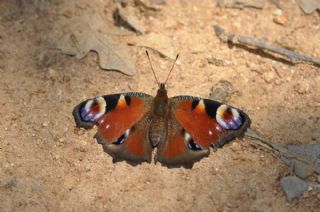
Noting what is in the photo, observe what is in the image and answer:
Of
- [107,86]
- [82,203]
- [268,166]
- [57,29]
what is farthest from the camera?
[57,29]

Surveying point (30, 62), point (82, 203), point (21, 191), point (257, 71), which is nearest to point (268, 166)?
point (257, 71)

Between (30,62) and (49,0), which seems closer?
(30,62)

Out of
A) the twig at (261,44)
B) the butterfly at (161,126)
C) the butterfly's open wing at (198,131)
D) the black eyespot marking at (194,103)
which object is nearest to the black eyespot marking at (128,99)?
the butterfly at (161,126)

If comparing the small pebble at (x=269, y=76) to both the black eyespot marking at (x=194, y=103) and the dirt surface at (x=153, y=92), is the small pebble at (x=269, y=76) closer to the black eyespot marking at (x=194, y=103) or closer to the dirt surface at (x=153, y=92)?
the dirt surface at (x=153, y=92)

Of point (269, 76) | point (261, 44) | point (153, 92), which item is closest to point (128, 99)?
point (153, 92)

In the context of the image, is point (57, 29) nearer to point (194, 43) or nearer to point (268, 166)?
point (194, 43)

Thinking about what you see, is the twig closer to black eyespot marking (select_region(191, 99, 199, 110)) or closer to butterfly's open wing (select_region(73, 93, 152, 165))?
black eyespot marking (select_region(191, 99, 199, 110))
